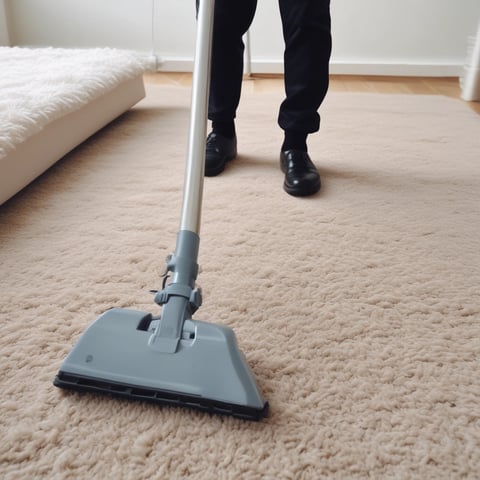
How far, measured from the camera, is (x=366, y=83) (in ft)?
7.99

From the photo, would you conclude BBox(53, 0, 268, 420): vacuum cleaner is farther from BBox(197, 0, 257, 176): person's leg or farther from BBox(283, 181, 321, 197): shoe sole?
BBox(197, 0, 257, 176): person's leg

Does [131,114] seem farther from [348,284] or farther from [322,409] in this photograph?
[322,409]

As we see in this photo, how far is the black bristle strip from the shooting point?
0.48 m

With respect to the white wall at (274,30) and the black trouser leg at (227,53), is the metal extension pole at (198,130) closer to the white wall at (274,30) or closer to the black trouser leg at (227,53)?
the black trouser leg at (227,53)

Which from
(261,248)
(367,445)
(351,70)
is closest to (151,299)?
(261,248)

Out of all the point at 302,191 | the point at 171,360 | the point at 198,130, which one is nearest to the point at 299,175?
the point at 302,191

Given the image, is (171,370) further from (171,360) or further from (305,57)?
(305,57)

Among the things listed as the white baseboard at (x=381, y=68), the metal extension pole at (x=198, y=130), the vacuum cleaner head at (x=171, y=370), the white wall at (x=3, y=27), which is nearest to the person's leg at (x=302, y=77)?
the metal extension pole at (x=198, y=130)

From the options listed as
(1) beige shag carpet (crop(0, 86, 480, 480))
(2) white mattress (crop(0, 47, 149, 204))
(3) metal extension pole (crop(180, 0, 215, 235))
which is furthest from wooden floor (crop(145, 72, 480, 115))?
(3) metal extension pole (crop(180, 0, 215, 235))

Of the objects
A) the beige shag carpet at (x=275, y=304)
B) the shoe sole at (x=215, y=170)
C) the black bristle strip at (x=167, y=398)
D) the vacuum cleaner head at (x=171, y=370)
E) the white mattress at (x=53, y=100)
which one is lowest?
the beige shag carpet at (x=275, y=304)

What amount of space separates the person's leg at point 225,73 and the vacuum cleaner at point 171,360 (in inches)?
26.2

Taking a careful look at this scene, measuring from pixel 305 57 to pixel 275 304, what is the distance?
0.57m

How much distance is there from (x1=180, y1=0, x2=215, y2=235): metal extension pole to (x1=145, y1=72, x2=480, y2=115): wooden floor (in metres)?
1.54

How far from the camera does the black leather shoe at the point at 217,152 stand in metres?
1.18
